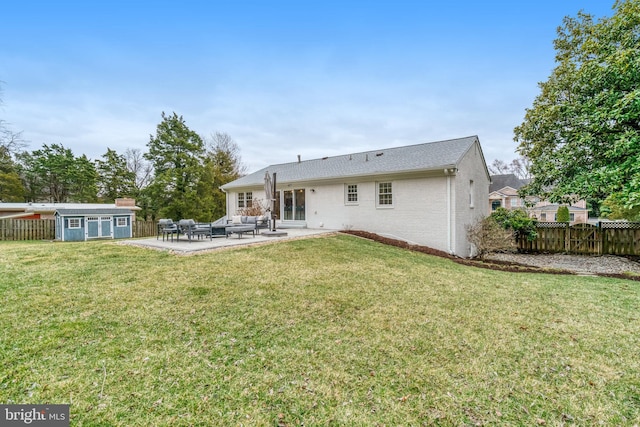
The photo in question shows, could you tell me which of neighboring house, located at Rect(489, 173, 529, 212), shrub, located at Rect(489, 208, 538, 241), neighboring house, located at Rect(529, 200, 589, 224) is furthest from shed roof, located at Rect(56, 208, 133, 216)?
neighboring house, located at Rect(529, 200, 589, 224)

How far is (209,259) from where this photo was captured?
6.95 metres

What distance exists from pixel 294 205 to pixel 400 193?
633 centimetres

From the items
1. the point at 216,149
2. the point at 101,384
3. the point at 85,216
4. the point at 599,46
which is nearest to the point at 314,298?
the point at 101,384

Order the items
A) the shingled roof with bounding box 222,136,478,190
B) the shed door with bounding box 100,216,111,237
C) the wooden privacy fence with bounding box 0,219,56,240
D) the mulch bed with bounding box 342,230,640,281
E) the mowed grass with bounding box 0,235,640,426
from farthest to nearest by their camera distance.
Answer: the shed door with bounding box 100,216,111,237
the wooden privacy fence with bounding box 0,219,56,240
the shingled roof with bounding box 222,136,478,190
the mulch bed with bounding box 342,230,640,281
the mowed grass with bounding box 0,235,640,426

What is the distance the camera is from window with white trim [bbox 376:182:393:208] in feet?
41.1

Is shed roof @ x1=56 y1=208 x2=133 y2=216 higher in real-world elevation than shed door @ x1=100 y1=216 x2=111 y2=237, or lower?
higher

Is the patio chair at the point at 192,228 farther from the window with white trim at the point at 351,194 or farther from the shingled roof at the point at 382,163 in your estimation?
the window with white trim at the point at 351,194

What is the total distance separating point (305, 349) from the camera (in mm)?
3330

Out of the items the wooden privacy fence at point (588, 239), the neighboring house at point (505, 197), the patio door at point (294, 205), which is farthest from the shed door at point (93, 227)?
the neighboring house at point (505, 197)

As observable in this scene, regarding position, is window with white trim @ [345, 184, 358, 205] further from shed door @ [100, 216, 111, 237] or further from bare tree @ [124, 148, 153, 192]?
bare tree @ [124, 148, 153, 192]

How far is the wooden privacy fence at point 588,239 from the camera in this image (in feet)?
40.5

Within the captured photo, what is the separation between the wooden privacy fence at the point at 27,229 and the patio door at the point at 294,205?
14.5 metres

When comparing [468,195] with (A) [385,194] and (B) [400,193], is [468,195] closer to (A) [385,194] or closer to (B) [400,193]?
(B) [400,193]

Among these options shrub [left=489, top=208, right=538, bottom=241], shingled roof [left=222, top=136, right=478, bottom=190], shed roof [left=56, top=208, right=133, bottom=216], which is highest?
shingled roof [left=222, top=136, right=478, bottom=190]
